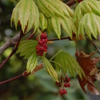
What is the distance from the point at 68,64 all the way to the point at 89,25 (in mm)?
244

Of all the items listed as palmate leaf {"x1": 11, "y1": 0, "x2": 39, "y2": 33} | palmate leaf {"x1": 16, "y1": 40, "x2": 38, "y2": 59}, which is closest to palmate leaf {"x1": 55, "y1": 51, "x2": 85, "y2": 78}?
palmate leaf {"x1": 16, "y1": 40, "x2": 38, "y2": 59}

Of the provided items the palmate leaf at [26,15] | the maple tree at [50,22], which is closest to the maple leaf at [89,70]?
the maple tree at [50,22]

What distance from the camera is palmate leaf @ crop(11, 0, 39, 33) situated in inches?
36.1

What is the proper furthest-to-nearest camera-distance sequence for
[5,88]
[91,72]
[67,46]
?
[5,88]
[67,46]
[91,72]

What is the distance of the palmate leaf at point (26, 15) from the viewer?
92 centimetres

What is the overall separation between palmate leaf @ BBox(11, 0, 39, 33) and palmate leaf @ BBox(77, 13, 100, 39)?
0.15 m

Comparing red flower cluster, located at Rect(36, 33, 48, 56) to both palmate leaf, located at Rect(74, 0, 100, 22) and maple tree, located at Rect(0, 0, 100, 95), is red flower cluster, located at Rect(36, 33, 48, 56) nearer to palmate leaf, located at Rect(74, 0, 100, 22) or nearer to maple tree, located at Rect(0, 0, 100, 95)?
maple tree, located at Rect(0, 0, 100, 95)

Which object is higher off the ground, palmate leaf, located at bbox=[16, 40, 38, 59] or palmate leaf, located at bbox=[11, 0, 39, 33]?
palmate leaf, located at bbox=[11, 0, 39, 33]

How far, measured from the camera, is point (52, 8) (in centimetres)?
97

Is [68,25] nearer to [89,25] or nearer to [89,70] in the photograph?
[89,25]

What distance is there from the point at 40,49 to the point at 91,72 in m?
0.24

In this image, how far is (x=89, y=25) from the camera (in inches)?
36.3

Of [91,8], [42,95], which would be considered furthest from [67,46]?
[91,8]

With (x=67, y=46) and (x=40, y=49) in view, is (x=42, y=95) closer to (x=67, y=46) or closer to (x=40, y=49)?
(x=67, y=46)
